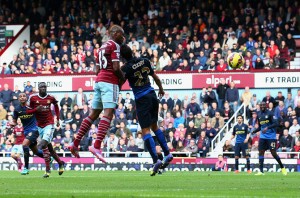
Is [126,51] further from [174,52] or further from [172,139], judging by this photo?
[174,52]

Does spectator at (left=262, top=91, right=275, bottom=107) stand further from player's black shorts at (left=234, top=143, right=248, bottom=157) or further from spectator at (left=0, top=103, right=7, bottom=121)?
spectator at (left=0, top=103, right=7, bottom=121)

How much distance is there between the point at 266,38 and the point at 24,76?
10.9m

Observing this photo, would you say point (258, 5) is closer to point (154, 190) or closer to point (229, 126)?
point (229, 126)

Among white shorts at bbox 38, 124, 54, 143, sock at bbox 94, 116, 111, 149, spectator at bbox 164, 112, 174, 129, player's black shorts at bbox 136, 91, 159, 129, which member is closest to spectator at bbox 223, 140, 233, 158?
spectator at bbox 164, 112, 174, 129

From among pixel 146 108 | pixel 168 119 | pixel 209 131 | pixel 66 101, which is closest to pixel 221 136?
pixel 209 131

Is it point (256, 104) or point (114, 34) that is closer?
point (114, 34)

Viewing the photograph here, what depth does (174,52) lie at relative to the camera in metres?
38.7

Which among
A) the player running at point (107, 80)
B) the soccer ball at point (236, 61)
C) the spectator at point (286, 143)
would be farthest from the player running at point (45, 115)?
the spectator at point (286, 143)

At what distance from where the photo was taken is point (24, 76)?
133 feet

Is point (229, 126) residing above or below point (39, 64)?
below

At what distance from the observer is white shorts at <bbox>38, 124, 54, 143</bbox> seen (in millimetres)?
23641

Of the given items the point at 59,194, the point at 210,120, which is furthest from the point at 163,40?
the point at 59,194

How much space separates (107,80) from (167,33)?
21.5m

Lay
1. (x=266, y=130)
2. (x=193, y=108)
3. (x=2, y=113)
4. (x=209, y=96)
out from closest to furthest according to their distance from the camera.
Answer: (x=266, y=130), (x=193, y=108), (x=209, y=96), (x=2, y=113)
